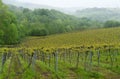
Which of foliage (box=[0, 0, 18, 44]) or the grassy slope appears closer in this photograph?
the grassy slope

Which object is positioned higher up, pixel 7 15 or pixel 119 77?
pixel 7 15

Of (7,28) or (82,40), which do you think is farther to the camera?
(7,28)

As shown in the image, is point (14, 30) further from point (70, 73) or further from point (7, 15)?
point (70, 73)

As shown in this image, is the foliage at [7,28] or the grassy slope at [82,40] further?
the foliage at [7,28]

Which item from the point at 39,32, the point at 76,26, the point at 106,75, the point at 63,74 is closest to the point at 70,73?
the point at 63,74

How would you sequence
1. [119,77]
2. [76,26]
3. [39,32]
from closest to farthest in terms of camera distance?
[119,77] → [39,32] → [76,26]

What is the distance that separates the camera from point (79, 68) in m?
36.9

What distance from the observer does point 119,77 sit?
3316 cm

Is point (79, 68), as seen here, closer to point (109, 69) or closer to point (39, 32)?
point (109, 69)

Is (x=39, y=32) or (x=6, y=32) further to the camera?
(x=39, y=32)

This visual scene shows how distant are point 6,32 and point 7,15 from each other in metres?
4.46

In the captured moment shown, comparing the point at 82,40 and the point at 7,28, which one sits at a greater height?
the point at 7,28

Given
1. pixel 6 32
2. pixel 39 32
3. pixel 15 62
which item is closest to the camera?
pixel 15 62

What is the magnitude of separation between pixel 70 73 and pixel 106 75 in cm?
384
